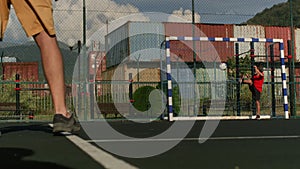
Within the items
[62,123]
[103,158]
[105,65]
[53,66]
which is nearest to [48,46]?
[53,66]

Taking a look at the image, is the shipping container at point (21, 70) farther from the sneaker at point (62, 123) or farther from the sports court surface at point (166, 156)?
the sports court surface at point (166, 156)

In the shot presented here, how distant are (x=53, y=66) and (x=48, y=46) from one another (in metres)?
0.14

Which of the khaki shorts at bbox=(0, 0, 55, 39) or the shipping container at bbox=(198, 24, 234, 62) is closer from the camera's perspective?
the khaki shorts at bbox=(0, 0, 55, 39)

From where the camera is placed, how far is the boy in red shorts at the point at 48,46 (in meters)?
2.96

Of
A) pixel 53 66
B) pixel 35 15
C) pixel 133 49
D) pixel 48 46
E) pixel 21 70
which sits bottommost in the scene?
pixel 53 66

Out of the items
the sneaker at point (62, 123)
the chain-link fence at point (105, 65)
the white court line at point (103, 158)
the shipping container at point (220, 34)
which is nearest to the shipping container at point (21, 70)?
the chain-link fence at point (105, 65)

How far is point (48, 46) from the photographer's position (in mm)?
3020

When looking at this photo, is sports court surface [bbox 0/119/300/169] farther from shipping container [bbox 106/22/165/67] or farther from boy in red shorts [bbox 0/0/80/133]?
shipping container [bbox 106/22/165/67]

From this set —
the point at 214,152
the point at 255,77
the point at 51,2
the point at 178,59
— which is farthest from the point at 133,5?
the point at 214,152

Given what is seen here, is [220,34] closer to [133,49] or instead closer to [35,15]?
[133,49]

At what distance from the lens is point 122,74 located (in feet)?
39.8

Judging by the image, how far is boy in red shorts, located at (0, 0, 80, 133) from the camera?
2965mm

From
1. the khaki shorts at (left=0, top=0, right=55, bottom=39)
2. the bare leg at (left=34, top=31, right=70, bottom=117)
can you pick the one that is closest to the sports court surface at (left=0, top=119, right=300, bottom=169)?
the bare leg at (left=34, top=31, right=70, bottom=117)

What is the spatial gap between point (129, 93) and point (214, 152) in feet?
27.1
